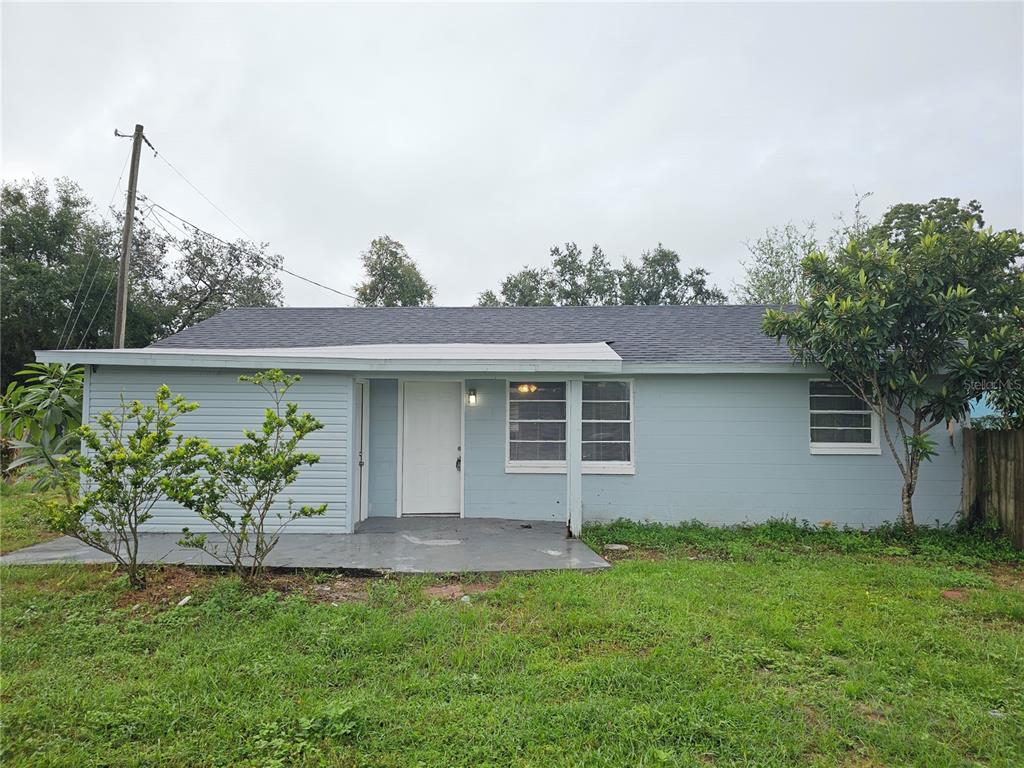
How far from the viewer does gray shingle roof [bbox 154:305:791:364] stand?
27.5 ft

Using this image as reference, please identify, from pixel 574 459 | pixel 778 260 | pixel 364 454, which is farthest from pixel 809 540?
pixel 778 260

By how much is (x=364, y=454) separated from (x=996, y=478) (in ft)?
29.6

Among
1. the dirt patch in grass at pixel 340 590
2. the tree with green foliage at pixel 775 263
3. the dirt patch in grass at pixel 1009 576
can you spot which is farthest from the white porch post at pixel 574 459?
the tree with green foliage at pixel 775 263

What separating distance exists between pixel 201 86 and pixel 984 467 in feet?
54.0

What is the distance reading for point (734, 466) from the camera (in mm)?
7840

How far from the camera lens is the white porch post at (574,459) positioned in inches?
274

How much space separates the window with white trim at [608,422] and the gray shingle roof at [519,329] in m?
0.65

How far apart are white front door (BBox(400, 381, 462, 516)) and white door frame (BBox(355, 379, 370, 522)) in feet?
1.77

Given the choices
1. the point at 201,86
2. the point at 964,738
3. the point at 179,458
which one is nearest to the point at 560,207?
the point at 201,86

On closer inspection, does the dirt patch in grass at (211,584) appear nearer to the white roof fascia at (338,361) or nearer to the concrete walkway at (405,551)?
the concrete walkway at (405,551)

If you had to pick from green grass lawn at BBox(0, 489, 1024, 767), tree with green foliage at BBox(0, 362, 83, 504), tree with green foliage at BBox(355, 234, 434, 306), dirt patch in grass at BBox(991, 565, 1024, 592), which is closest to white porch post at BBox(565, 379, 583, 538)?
green grass lawn at BBox(0, 489, 1024, 767)

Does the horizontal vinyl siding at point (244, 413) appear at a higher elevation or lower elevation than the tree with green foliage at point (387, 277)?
lower

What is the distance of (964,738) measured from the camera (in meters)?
2.68

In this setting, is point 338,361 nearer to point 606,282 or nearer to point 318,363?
point 318,363
